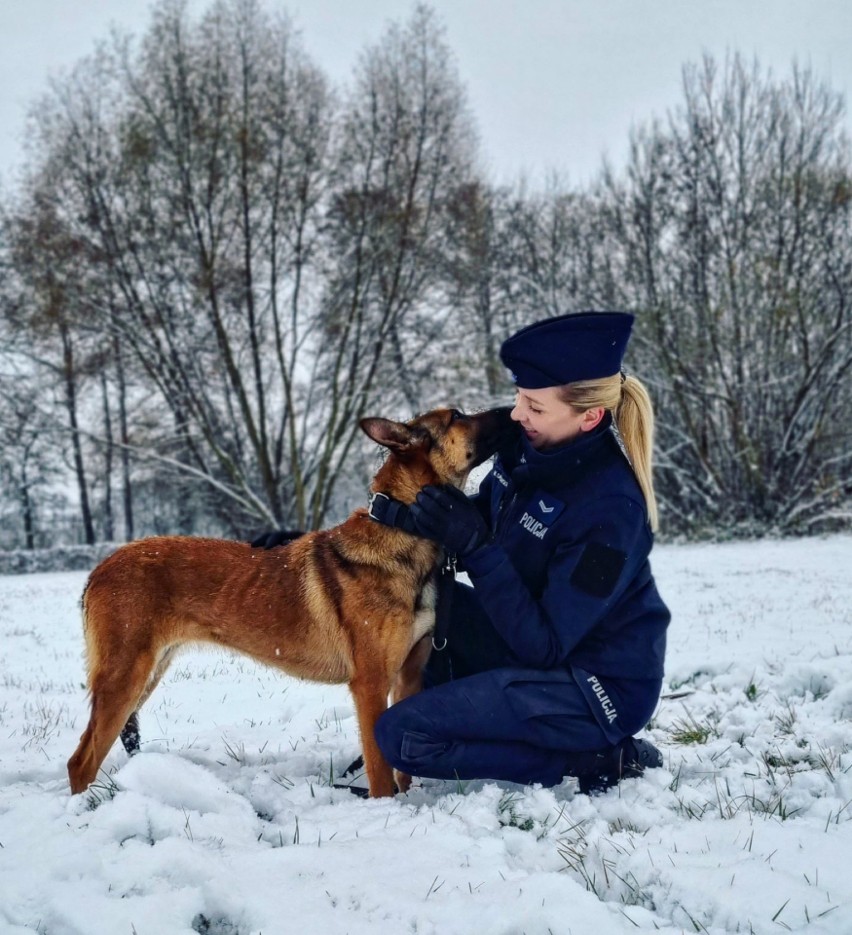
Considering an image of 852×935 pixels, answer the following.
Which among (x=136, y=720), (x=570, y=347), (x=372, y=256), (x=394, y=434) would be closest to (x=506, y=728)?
(x=394, y=434)

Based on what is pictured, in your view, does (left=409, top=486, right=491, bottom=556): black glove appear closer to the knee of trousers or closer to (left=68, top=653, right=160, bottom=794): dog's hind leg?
the knee of trousers

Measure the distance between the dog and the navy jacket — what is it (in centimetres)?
51

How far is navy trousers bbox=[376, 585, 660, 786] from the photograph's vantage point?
2.87 m

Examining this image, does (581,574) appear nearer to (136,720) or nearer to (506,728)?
(506,728)

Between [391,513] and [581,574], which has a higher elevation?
[391,513]

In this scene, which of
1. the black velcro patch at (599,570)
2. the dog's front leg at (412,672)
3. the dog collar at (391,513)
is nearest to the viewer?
the black velcro patch at (599,570)

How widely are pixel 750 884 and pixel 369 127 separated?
59.9 feet

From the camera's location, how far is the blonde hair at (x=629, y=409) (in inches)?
123

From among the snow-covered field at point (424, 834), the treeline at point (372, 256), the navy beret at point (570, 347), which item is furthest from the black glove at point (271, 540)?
the treeline at point (372, 256)

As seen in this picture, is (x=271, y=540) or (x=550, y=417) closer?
(x=550, y=417)

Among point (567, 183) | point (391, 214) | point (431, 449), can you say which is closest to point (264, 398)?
point (391, 214)

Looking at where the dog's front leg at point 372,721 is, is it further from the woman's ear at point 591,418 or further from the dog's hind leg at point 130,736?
the woman's ear at point 591,418

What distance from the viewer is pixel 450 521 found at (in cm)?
297

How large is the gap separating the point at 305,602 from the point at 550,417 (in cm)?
159
